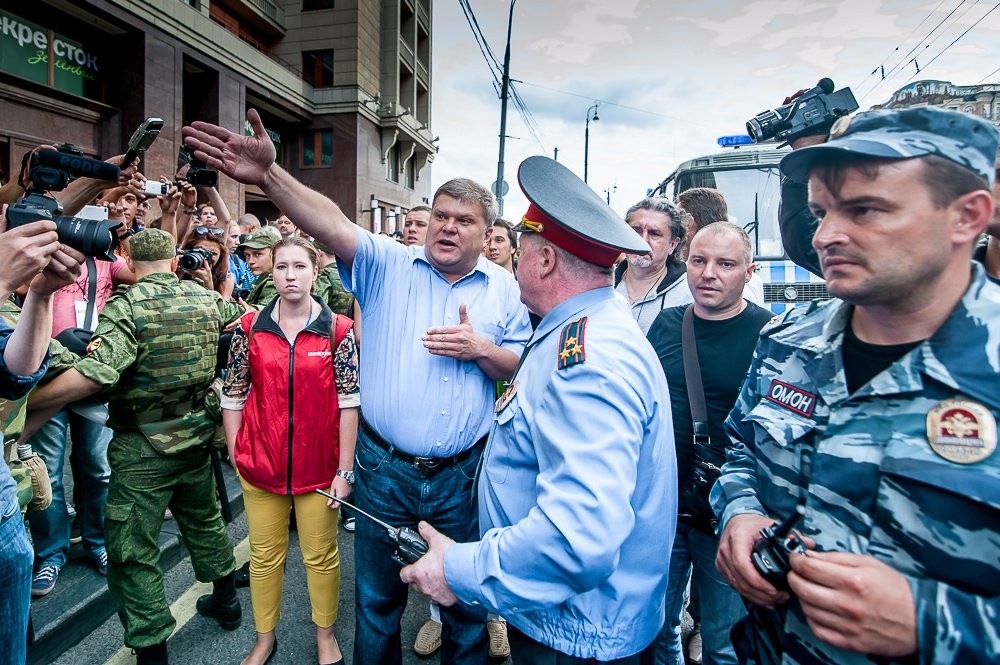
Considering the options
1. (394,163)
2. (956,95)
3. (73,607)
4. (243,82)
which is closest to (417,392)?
(73,607)

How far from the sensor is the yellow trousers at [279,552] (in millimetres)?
2658

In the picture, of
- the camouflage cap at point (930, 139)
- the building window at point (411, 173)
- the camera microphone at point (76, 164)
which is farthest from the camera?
the building window at point (411, 173)

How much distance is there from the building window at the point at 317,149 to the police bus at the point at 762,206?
65.2 feet

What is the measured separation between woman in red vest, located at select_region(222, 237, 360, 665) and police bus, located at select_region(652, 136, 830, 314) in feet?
17.0

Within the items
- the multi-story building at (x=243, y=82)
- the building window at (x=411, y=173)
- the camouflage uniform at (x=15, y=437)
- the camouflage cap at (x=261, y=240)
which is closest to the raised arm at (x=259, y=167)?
the camouflage uniform at (x=15, y=437)

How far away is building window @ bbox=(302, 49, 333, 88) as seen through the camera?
888 inches

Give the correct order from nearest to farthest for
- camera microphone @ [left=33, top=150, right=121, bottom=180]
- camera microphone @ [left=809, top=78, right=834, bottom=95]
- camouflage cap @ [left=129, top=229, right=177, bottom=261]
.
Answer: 1. camera microphone @ [left=33, top=150, right=121, bottom=180]
2. camera microphone @ [left=809, top=78, right=834, bottom=95]
3. camouflage cap @ [left=129, top=229, right=177, bottom=261]

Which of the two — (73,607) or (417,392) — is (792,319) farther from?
(73,607)

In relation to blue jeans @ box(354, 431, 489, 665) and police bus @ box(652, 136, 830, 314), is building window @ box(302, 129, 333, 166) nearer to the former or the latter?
police bus @ box(652, 136, 830, 314)

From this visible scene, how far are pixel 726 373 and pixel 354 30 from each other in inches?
968

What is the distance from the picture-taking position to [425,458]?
231 cm

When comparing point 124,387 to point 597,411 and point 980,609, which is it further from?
point 980,609

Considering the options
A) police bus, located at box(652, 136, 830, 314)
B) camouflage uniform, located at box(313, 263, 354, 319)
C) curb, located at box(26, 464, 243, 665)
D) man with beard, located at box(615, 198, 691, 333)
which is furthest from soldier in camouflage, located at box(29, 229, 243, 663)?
police bus, located at box(652, 136, 830, 314)

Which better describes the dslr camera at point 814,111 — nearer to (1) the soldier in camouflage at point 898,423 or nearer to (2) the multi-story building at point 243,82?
(1) the soldier in camouflage at point 898,423
